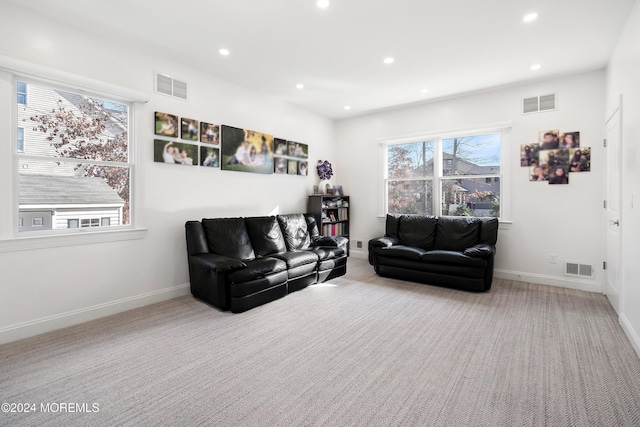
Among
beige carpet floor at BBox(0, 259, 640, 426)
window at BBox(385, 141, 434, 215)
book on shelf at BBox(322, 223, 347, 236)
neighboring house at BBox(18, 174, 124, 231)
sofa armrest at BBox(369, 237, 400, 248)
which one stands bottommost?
beige carpet floor at BBox(0, 259, 640, 426)

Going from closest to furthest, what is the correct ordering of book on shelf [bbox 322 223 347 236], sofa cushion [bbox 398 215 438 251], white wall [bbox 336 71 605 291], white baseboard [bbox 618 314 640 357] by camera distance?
1. white baseboard [bbox 618 314 640 357]
2. white wall [bbox 336 71 605 291]
3. sofa cushion [bbox 398 215 438 251]
4. book on shelf [bbox 322 223 347 236]

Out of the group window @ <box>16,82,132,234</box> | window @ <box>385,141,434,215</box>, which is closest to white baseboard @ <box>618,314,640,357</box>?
window @ <box>385,141,434,215</box>

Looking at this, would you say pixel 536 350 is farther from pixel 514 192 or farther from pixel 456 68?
pixel 456 68

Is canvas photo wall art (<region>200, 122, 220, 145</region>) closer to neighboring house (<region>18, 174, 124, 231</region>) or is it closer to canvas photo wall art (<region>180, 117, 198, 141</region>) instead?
canvas photo wall art (<region>180, 117, 198, 141</region>)

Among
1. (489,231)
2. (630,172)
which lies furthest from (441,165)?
(630,172)

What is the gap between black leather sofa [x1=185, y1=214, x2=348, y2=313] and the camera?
3.36m

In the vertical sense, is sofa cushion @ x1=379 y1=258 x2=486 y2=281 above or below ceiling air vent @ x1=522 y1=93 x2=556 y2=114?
below

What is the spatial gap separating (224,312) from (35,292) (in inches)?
67.3

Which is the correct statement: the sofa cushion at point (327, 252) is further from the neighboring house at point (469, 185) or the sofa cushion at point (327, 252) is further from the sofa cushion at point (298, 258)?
the neighboring house at point (469, 185)

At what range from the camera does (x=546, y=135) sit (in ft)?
14.6

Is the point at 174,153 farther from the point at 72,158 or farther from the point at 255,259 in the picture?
the point at 255,259

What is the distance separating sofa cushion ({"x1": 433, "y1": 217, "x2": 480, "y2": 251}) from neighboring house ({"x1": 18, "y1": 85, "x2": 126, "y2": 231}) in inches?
178

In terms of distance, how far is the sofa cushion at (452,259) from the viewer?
13.2 ft

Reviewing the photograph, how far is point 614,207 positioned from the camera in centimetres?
349
